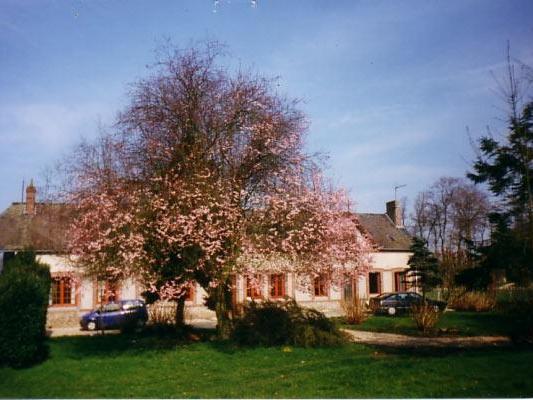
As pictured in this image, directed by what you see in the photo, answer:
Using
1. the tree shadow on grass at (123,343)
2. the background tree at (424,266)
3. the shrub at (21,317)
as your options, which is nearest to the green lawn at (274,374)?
the tree shadow on grass at (123,343)

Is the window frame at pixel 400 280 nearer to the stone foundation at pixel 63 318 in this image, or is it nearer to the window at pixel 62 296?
the stone foundation at pixel 63 318

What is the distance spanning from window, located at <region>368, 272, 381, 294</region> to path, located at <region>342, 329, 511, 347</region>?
1540cm

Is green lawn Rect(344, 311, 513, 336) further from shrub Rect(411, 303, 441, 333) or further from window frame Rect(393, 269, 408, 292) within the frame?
window frame Rect(393, 269, 408, 292)

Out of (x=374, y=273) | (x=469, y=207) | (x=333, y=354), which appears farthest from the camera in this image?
(x=374, y=273)

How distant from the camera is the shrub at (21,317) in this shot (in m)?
12.3

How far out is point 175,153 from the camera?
14.7 m

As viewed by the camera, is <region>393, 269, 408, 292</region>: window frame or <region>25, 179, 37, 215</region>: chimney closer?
<region>25, 179, 37, 215</region>: chimney

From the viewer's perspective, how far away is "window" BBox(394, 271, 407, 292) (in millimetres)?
33531

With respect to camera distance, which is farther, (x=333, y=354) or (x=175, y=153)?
(x=175, y=153)

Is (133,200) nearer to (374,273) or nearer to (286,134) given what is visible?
(286,134)

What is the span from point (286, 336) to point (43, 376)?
7181mm

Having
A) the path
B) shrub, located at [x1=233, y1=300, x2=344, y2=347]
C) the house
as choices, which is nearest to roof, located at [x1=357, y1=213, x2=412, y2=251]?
the house

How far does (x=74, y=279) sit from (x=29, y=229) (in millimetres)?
10402

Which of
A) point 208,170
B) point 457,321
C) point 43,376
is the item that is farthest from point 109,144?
point 457,321
